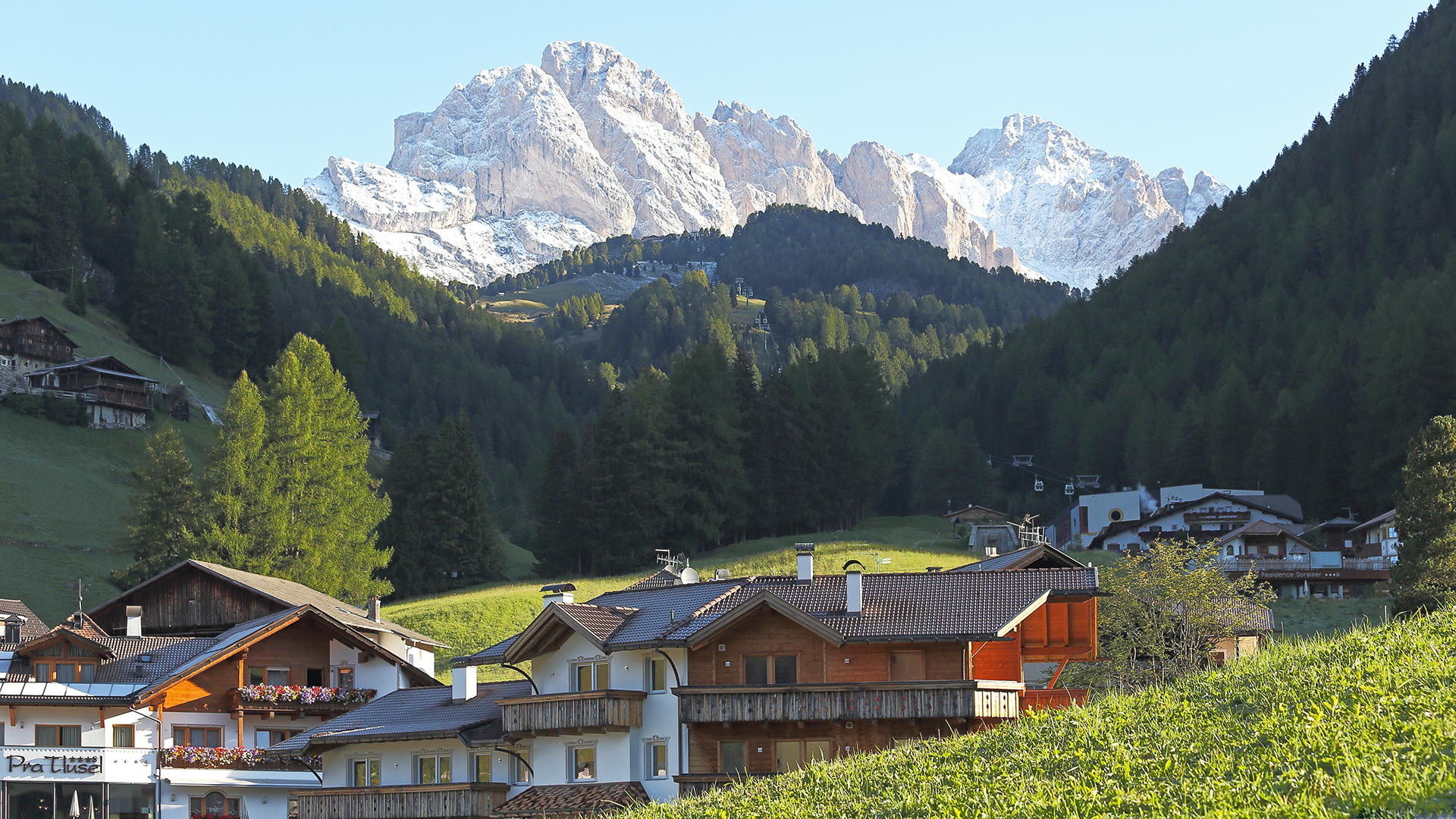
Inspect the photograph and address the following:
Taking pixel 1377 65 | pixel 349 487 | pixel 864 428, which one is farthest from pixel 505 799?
pixel 1377 65

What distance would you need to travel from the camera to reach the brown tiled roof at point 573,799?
37906 millimetres

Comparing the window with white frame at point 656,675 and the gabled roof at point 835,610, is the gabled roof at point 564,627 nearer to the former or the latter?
the gabled roof at point 835,610

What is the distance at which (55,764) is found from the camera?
47.7 meters

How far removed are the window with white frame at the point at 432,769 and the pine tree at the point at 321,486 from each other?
30.7 meters

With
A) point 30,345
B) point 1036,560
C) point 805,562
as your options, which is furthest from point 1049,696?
point 30,345

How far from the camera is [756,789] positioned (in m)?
27.8

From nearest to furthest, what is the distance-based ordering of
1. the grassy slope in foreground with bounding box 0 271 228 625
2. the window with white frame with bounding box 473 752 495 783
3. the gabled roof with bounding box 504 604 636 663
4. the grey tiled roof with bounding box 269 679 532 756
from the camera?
the gabled roof with bounding box 504 604 636 663 → the grey tiled roof with bounding box 269 679 532 756 → the window with white frame with bounding box 473 752 495 783 → the grassy slope in foreground with bounding box 0 271 228 625

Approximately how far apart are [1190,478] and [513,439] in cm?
8664

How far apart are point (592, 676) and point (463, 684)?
5.96 meters

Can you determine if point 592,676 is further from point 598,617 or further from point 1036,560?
point 1036,560

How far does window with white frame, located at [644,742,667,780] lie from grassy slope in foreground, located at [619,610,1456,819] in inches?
426

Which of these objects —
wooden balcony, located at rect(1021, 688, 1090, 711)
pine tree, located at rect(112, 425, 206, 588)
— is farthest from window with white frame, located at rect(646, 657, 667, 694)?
pine tree, located at rect(112, 425, 206, 588)

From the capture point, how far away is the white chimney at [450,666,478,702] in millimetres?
44781

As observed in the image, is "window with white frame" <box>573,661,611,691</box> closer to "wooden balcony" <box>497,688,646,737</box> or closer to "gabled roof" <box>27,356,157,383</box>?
"wooden balcony" <box>497,688,646,737</box>
